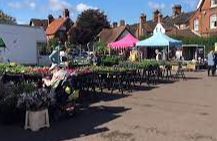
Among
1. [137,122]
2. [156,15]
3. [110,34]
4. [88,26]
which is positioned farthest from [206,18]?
[137,122]

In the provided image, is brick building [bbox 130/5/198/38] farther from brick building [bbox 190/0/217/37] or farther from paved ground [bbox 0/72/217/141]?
paved ground [bbox 0/72/217/141]

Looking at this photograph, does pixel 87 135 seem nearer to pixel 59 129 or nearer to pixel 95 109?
pixel 59 129

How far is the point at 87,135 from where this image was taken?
1105cm

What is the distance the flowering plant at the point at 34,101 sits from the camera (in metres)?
12.0

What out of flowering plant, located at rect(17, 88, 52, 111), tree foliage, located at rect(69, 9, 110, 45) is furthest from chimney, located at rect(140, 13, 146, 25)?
flowering plant, located at rect(17, 88, 52, 111)

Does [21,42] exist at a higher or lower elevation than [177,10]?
lower

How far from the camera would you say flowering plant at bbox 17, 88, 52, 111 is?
1195 centimetres

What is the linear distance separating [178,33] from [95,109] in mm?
49942

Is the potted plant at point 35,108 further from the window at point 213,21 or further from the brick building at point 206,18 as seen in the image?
the window at point 213,21

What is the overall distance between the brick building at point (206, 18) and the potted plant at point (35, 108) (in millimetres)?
49596

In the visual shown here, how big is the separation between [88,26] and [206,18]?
30.8m

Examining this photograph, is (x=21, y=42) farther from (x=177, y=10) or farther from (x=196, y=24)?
(x=177, y=10)

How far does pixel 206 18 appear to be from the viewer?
61.8m

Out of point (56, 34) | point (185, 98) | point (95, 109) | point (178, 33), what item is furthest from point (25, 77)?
point (56, 34)
